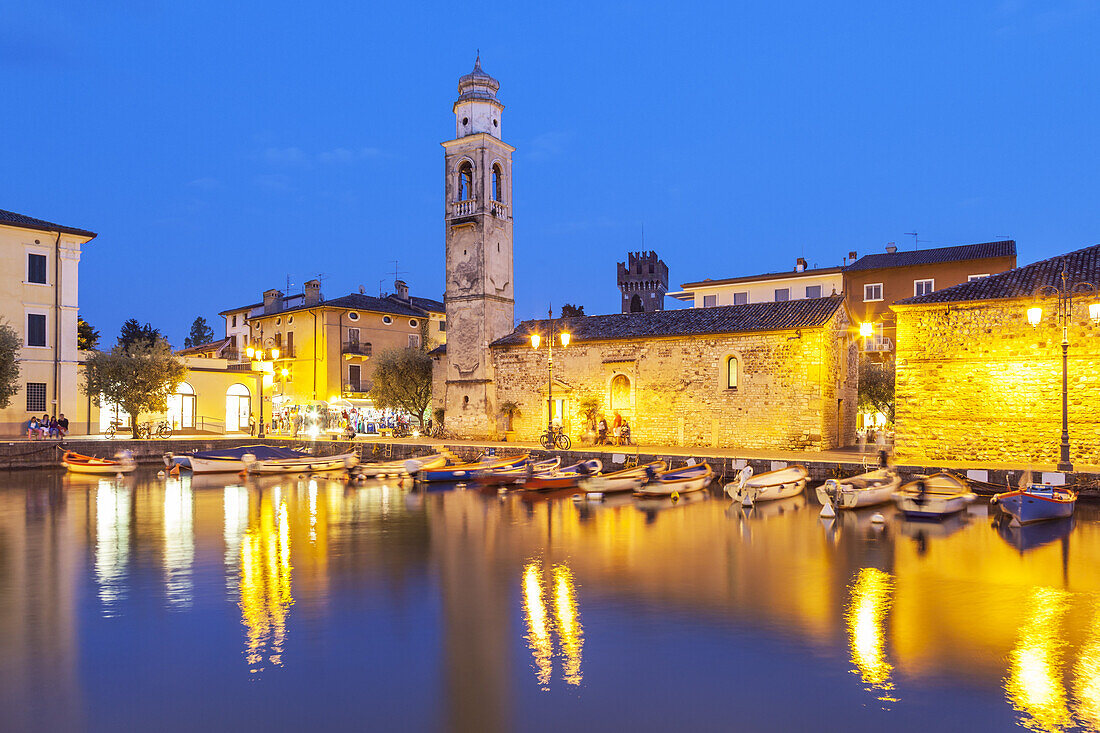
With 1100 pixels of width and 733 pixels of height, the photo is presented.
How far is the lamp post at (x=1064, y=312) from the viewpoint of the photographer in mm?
19203

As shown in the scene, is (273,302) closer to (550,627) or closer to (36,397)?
(36,397)

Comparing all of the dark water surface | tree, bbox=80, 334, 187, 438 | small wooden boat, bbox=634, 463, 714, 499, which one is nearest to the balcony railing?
tree, bbox=80, 334, 187, 438

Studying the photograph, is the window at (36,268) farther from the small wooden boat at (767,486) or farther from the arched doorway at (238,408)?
the small wooden boat at (767,486)

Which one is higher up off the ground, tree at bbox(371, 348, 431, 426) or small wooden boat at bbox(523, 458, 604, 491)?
tree at bbox(371, 348, 431, 426)

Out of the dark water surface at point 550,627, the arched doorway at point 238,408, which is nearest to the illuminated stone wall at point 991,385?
the dark water surface at point 550,627

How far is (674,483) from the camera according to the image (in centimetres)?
2197

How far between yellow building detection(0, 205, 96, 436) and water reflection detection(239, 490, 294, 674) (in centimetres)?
2399

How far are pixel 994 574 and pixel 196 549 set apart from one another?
1339cm

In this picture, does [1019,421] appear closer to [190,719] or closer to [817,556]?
[817,556]

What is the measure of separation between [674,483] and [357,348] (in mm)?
31660

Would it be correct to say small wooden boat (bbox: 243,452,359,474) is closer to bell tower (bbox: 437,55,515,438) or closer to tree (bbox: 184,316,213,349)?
bell tower (bbox: 437,55,515,438)

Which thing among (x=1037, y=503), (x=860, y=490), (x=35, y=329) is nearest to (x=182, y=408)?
(x=35, y=329)

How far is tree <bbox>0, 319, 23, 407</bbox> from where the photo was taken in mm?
30391

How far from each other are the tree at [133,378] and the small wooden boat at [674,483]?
24.6 metres
